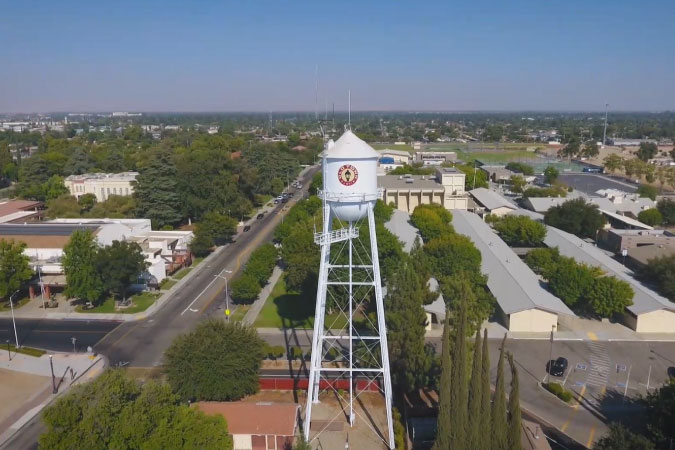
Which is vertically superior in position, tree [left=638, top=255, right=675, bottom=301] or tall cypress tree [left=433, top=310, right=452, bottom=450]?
tall cypress tree [left=433, top=310, right=452, bottom=450]

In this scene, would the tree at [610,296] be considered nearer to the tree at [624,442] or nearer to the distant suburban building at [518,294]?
the distant suburban building at [518,294]

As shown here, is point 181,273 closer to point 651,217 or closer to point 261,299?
point 261,299

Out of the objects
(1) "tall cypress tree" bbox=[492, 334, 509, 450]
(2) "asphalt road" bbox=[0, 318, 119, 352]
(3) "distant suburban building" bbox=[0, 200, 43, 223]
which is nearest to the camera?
(1) "tall cypress tree" bbox=[492, 334, 509, 450]

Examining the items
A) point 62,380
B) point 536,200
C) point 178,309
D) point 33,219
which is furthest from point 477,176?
point 62,380

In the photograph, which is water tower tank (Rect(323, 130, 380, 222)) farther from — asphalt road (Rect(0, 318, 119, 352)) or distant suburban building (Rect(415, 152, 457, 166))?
distant suburban building (Rect(415, 152, 457, 166))

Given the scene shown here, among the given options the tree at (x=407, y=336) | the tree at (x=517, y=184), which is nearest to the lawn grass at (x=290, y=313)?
the tree at (x=407, y=336)

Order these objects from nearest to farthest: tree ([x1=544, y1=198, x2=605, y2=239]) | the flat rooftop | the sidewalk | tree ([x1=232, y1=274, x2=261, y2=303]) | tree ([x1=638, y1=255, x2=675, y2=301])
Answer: the sidewalk < tree ([x1=638, y1=255, x2=675, y2=301]) < tree ([x1=232, y1=274, x2=261, y2=303]) < tree ([x1=544, y1=198, x2=605, y2=239]) < the flat rooftop

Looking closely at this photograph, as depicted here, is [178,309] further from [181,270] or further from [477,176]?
[477,176]

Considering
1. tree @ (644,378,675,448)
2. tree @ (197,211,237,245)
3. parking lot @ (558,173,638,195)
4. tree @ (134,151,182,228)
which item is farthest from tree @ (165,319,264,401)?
Answer: parking lot @ (558,173,638,195)
